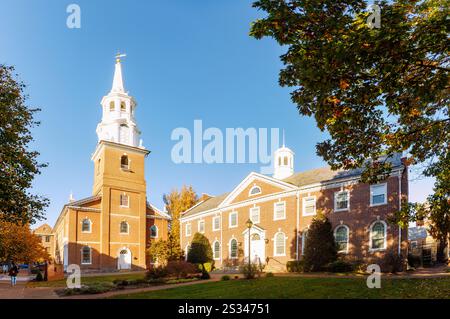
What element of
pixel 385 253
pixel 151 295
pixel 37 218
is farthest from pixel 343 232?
pixel 37 218

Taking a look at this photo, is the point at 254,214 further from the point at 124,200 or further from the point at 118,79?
the point at 118,79

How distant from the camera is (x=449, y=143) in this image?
40.2 ft

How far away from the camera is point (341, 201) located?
96.5 ft

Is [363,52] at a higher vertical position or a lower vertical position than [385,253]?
higher

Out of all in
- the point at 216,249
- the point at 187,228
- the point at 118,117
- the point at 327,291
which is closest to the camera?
the point at 327,291

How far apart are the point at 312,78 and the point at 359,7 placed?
2310 mm

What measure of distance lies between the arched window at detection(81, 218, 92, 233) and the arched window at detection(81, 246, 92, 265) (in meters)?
1.88

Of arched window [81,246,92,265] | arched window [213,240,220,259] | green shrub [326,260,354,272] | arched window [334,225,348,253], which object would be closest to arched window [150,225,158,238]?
arched window [81,246,92,265]

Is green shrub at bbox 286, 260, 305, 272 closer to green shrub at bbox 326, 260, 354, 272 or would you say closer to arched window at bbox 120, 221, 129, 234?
green shrub at bbox 326, 260, 354, 272

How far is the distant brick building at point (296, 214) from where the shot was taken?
2641 centimetres

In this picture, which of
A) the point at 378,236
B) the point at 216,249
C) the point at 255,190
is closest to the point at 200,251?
the point at 216,249

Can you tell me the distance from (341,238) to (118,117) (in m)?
29.5

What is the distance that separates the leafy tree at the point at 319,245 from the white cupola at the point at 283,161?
52.2 feet

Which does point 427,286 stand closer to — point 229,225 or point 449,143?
point 449,143
